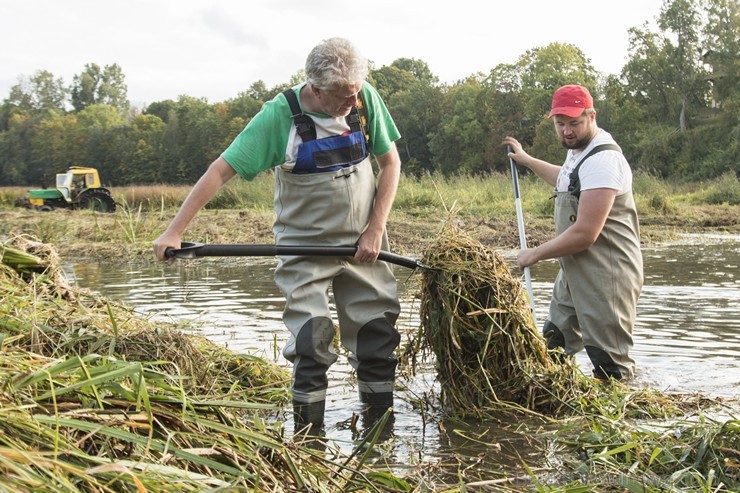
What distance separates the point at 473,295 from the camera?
4285mm

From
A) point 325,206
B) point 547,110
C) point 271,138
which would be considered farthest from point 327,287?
point 547,110

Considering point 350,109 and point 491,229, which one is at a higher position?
point 350,109

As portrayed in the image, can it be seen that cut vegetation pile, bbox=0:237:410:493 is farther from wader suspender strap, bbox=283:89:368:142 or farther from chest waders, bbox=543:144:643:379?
chest waders, bbox=543:144:643:379

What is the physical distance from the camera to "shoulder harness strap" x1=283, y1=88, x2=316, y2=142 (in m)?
4.11

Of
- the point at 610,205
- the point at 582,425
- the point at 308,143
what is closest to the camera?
the point at 582,425

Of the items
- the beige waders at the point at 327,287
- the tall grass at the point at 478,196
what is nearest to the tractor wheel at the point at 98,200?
the tall grass at the point at 478,196

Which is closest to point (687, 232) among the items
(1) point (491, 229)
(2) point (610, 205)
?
(1) point (491, 229)

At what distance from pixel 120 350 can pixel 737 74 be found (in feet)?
150

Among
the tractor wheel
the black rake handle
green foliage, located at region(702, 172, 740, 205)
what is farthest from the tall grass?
the black rake handle

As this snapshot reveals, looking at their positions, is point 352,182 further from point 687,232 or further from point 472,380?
point 687,232

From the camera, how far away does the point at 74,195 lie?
101ft

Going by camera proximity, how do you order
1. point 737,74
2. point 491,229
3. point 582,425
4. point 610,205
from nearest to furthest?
1. point 582,425
2. point 610,205
3. point 491,229
4. point 737,74

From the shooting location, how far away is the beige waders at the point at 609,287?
464 cm

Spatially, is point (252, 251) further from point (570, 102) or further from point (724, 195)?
point (724, 195)
